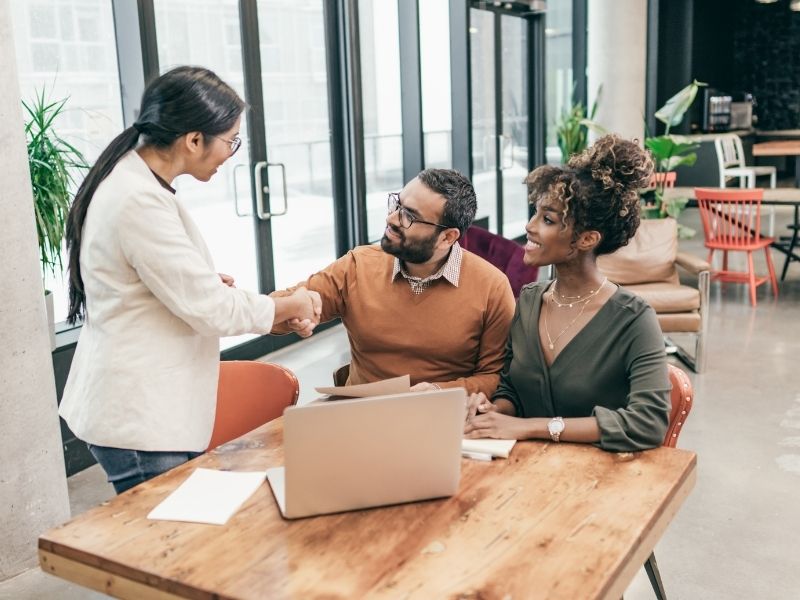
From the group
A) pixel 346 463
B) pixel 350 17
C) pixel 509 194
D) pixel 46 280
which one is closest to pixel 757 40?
pixel 509 194

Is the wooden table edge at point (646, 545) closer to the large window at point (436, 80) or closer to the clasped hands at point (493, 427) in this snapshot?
the clasped hands at point (493, 427)

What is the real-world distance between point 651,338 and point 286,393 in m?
0.96

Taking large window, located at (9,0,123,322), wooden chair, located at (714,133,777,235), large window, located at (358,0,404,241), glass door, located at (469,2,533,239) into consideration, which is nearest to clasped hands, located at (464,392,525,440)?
large window, located at (9,0,123,322)

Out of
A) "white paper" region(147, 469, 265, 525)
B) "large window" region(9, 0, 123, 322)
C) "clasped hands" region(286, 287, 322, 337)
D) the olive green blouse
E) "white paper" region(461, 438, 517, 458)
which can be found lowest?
"white paper" region(147, 469, 265, 525)

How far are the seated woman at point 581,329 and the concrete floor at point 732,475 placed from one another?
3.09 ft

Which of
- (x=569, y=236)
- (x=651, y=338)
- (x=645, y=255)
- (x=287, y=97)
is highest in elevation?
(x=287, y=97)

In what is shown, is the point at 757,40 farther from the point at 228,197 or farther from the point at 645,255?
the point at 228,197

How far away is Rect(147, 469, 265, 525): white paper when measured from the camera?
1.46 metres

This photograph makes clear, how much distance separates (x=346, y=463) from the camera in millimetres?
1379

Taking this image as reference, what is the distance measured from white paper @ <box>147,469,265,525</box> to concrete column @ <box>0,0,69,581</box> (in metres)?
1.22

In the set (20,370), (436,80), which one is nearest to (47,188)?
(20,370)

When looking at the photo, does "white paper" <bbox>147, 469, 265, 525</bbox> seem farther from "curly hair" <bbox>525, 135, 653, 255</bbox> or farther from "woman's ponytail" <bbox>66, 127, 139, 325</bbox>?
"curly hair" <bbox>525, 135, 653, 255</bbox>

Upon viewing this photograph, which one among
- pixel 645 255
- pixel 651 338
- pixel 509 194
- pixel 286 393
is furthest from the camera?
pixel 509 194

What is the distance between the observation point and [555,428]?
1.76 m
